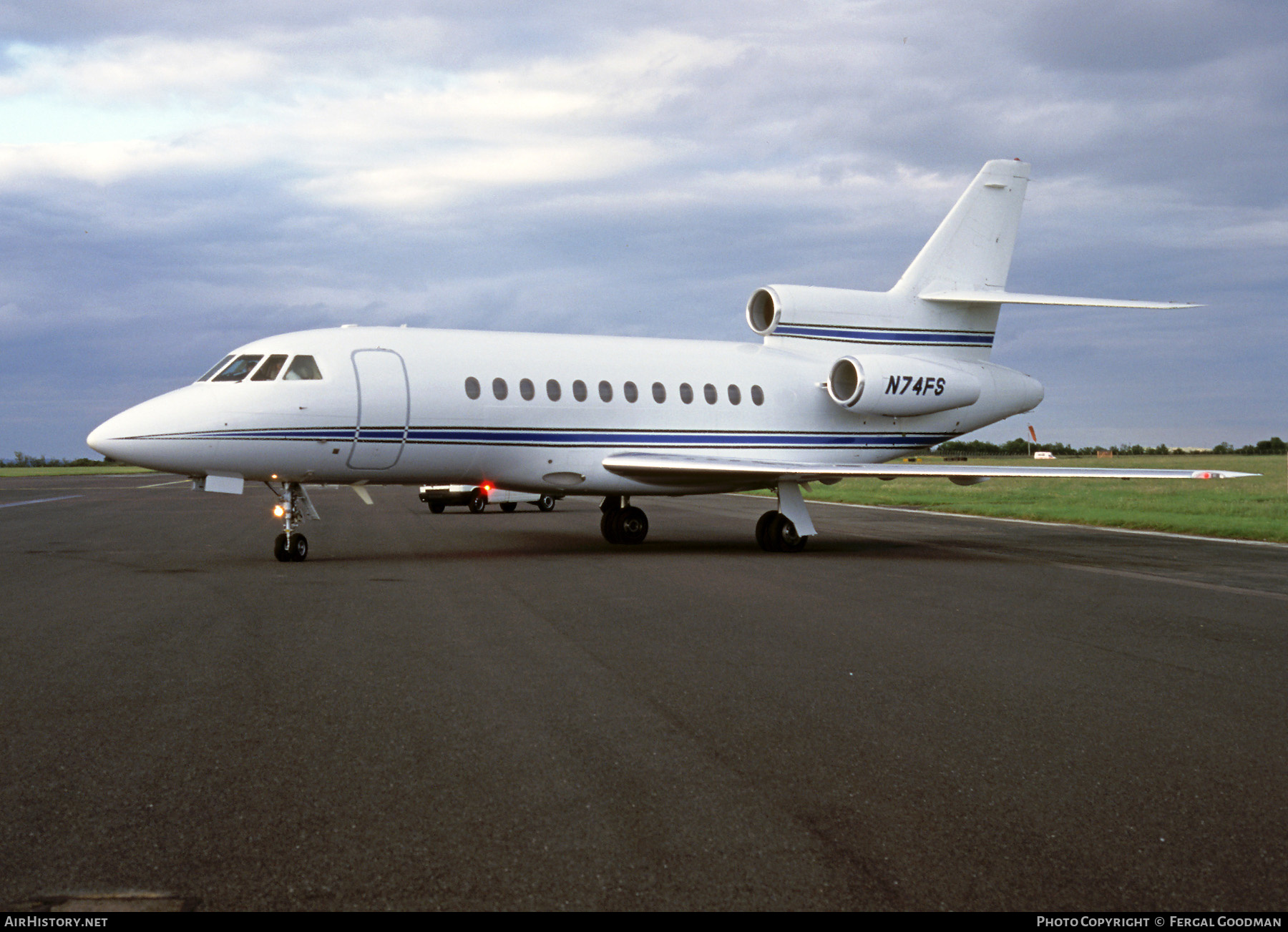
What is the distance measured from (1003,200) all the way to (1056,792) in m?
19.4

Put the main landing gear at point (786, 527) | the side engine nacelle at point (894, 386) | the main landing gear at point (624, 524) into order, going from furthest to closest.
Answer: the side engine nacelle at point (894, 386) → the main landing gear at point (624, 524) → the main landing gear at point (786, 527)

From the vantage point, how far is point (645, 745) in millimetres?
5410

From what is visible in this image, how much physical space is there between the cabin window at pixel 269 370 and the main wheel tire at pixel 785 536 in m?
8.05

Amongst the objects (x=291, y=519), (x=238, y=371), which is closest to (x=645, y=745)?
(x=291, y=519)

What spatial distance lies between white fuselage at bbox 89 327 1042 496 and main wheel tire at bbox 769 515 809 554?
125cm

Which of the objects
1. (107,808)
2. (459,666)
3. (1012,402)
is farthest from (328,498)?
(107,808)

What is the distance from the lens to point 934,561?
15508 millimetres

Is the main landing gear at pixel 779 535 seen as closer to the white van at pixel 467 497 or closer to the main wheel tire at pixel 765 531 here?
the main wheel tire at pixel 765 531

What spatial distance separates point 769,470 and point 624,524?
287 cm

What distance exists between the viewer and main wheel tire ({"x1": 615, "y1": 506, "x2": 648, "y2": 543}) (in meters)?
18.6

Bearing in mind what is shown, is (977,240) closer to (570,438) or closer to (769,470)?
(769,470)

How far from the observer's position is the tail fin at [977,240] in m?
21.5

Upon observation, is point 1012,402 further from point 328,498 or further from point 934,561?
point 328,498

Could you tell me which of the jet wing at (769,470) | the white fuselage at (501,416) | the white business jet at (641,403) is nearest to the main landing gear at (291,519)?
the white business jet at (641,403)
